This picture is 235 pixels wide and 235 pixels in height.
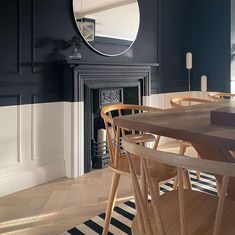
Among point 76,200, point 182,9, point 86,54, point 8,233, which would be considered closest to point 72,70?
point 86,54

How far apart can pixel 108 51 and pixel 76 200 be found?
180cm

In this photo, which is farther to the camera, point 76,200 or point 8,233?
point 76,200

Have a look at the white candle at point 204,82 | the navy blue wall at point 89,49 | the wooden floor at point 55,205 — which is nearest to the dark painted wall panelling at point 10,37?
the navy blue wall at point 89,49

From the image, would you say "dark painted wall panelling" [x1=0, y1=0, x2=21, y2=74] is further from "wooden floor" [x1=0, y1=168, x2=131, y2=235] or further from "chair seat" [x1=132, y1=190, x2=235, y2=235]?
"chair seat" [x1=132, y1=190, x2=235, y2=235]

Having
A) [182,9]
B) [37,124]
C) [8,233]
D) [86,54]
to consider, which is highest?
[182,9]

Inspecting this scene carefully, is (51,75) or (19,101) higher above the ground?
(51,75)

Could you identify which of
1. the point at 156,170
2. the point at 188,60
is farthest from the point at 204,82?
the point at 156,170

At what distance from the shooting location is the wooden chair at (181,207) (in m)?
0.80

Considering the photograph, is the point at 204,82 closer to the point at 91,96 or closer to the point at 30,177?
the point at 91,96

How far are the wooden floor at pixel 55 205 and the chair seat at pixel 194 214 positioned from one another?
1067mm

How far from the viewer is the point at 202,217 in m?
1.17

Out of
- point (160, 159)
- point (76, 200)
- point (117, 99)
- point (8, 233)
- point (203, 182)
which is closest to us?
point (160, 159)

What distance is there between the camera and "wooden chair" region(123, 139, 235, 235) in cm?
80

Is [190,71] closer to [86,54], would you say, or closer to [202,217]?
[86,54]
